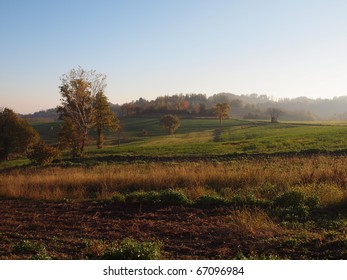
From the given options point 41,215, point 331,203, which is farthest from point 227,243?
point 41,215

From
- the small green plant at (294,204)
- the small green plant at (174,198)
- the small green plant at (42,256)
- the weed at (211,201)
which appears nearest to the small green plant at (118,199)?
the small green plant at (174,198)

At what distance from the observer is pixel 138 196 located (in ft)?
40.3

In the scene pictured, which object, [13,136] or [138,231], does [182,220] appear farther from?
[13,136]

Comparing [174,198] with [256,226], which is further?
[174,198]

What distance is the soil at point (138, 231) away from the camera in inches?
286

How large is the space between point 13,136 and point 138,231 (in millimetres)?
48687

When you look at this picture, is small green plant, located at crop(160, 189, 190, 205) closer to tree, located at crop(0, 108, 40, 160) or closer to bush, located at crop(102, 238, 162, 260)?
bush, located at crop(102, 238, 162, 260)

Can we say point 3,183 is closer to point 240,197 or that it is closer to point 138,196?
point 138,196

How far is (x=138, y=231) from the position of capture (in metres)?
8.95

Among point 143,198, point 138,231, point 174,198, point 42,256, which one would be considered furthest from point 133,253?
point 143,198

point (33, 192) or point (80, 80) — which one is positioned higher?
point (80, 80)

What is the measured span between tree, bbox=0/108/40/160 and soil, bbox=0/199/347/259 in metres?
42.8

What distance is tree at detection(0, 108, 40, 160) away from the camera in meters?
51.9

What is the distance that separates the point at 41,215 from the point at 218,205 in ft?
18.3
